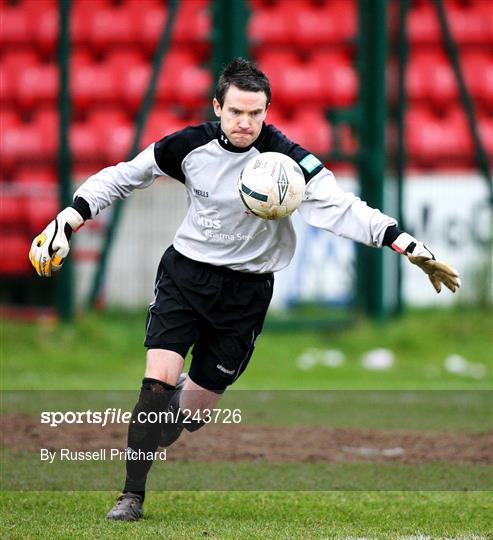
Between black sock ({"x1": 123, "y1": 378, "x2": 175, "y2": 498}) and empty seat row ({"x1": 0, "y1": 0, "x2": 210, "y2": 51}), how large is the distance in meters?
9.53

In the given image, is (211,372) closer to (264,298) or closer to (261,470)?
(264,298)

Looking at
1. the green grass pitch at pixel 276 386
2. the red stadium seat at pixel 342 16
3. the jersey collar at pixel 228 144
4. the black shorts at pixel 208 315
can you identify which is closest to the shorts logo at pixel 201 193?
the jersey collar at pixel 228 144

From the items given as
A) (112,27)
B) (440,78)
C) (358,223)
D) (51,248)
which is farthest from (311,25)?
(51,248)

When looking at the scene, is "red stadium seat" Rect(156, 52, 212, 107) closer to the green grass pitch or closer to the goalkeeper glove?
the green grass pitch

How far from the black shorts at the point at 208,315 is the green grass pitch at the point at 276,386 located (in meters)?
0.72

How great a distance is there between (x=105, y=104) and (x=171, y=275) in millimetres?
9249

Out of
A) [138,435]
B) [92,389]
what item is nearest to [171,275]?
[138,435]

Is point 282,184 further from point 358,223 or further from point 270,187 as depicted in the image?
point 358,223

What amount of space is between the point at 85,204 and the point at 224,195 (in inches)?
29.1

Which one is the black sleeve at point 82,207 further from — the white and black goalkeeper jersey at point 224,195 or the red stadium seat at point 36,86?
the red stadium seat at point 36,86

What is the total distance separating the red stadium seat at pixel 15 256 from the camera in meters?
13.6

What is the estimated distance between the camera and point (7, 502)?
20.2ft

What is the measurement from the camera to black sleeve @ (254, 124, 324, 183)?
6203 millimetres

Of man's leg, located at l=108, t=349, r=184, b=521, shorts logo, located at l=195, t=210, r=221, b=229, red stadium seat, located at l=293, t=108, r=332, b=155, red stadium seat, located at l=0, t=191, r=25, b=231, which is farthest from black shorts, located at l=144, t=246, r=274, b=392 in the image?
red stadium seat, located at l=293, t=108, r=332, b=155
